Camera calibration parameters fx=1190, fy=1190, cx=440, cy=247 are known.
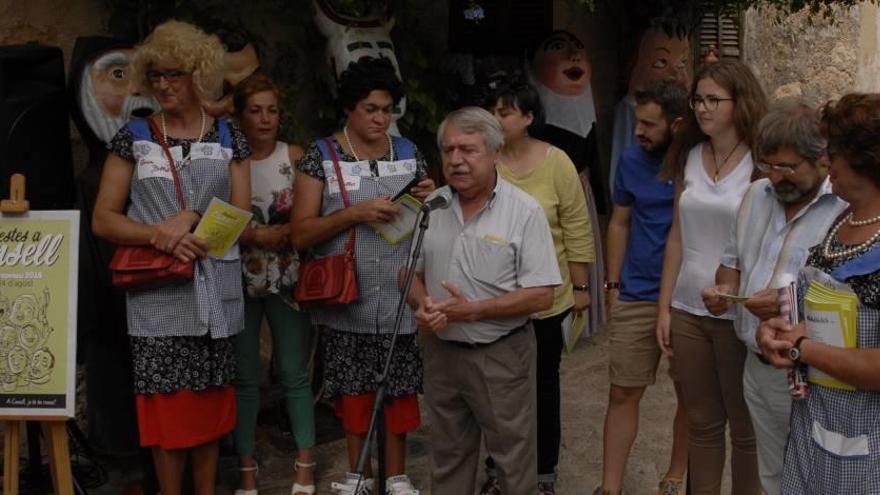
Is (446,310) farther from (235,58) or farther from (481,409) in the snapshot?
Result: (235,58)

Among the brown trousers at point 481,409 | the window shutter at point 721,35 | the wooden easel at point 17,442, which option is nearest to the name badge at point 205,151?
the wooden easel at point 17,442

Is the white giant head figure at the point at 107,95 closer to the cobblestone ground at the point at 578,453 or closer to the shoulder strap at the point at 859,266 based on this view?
the cobblestone ground at the point at 578,453

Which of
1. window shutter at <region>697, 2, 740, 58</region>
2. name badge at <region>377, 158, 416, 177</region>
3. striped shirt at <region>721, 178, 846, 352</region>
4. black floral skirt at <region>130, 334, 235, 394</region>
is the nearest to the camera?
striped shirt at <region>721, 178, 846, 352</region>

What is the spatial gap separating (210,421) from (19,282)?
2.90ft

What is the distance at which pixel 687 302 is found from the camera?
170 inches

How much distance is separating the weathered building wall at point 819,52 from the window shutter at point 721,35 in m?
1.11

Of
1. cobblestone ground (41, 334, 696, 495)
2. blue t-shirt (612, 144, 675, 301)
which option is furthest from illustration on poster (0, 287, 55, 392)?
blue t-shirt (612, 144, 675, 301)

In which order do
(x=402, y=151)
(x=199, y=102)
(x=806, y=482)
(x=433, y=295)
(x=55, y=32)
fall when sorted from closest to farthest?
(x=806, y=482), (x=433, y=295), (x=199, y=102), (x=402, y=151), (x=55, y=32)

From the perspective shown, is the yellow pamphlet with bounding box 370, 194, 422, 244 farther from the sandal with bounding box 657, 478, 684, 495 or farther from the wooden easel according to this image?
the sandal with bounding box 657, 478, 684, 495

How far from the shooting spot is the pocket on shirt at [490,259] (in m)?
4.07

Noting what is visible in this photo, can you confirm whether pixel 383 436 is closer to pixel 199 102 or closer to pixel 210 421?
pixel 210 421

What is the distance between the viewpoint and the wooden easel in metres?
4.28

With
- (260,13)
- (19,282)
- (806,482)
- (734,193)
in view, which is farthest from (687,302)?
(260,13)

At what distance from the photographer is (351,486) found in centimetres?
460
